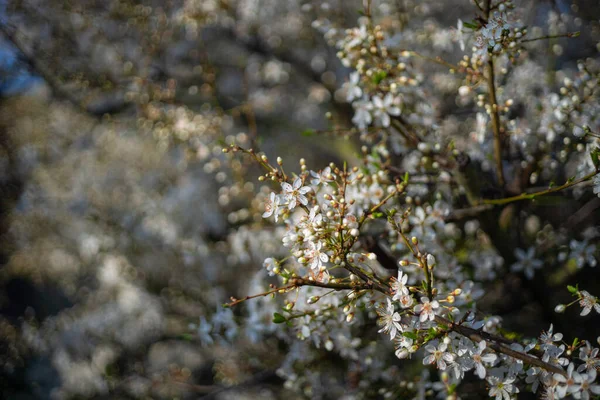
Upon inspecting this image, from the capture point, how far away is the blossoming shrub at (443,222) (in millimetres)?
1554

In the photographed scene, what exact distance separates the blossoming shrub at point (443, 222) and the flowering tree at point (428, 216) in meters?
0.01

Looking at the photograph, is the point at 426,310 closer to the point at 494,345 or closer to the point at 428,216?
the point at 494,345

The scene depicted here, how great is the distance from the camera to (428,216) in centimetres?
239

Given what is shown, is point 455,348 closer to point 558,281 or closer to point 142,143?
point 558,281

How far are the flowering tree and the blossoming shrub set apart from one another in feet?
0.04

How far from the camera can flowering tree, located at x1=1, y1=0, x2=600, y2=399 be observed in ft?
5.17

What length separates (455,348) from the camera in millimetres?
1578

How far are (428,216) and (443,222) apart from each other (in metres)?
0.08

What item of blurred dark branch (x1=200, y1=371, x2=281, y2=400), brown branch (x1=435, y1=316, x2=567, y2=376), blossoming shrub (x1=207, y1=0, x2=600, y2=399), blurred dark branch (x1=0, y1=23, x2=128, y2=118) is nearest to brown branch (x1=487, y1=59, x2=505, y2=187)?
blossoming shrub (x1=207, y1=0, x2=600, y2=399)

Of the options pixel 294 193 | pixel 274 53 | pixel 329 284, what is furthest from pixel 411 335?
pixel 274 53

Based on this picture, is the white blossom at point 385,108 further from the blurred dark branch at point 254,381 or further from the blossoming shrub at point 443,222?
the blurred dark branch at point 254,381

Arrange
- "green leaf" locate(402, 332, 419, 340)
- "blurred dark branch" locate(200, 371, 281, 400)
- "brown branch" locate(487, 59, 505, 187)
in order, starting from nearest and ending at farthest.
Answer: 1. "green leaf" locate(402, 332, 419, 340)
2. "brown branch" locate(487, 59, 505, 187)
3. "blurred dark branch" locate(200, 371, 281, 400)

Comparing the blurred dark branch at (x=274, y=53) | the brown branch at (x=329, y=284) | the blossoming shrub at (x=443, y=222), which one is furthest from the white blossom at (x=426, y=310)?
the blurred dark branch at (x=274, y=53)

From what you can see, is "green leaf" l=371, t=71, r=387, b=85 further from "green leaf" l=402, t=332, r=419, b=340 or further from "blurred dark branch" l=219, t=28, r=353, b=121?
"blurred dark branch" l=219, t=28, r=353, b=121
